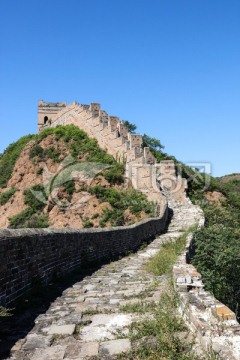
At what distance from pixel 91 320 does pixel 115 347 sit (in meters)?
1.24

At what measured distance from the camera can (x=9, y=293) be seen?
6047 mm

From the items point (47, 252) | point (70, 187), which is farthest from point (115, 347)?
point (70, 187)

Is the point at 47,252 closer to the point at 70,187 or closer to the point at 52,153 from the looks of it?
the point at 70,187

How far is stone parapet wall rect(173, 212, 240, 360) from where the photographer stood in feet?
12.0

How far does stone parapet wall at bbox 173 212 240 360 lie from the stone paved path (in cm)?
80

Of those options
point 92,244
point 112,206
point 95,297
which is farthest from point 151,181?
point 95,297

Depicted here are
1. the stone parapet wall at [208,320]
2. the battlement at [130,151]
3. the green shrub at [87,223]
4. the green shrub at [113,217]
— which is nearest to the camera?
the stone parapet wall at [208,320]

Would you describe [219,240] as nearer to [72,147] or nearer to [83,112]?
[72,147]

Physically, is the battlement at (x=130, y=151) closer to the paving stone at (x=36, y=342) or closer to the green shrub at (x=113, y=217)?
the green shrub at (x=113, y=217)

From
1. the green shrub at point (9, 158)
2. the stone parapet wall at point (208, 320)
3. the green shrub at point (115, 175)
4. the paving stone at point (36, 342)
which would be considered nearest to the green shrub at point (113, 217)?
the green shrub at point (115, 175)

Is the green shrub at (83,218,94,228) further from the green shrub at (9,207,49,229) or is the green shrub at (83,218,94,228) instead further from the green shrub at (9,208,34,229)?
the green shrub at (9,208,34,229)

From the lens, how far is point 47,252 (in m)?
8.02

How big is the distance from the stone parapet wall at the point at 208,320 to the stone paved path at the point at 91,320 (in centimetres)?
80

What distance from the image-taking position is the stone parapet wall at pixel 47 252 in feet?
19.9
